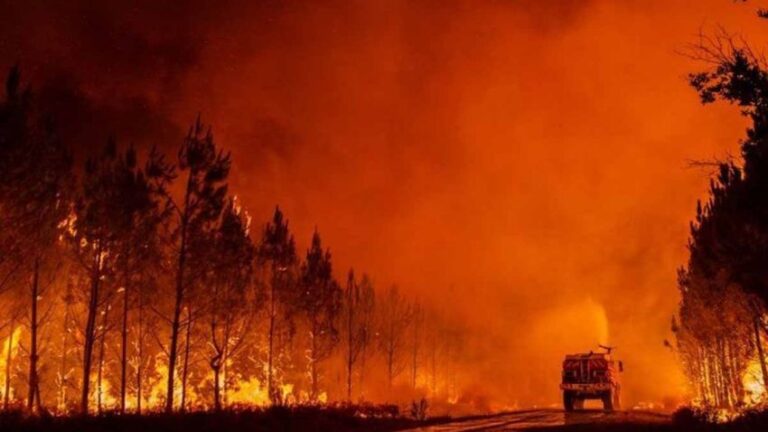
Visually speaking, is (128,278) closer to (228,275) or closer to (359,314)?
(228,275)

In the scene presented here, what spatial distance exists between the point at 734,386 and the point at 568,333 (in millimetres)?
88131

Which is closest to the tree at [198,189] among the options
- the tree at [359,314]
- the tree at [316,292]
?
the tree at [316,292]

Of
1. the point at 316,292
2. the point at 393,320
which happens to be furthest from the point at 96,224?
the point at 393,320

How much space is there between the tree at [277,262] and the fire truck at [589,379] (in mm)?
16287

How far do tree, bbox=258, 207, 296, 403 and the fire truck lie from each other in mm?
16287

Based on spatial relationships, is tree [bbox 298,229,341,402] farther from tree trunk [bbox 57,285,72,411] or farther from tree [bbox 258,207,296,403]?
tree trunk [bbox 57,285,72,411]

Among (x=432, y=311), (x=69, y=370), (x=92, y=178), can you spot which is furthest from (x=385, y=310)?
(x=92, y=178)

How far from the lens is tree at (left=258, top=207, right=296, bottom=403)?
132ft

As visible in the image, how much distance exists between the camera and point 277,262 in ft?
135

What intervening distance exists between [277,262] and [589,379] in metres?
18.6

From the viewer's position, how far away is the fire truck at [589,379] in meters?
37.8

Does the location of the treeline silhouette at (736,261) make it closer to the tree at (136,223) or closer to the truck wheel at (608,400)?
the truck wheel at (608,400)

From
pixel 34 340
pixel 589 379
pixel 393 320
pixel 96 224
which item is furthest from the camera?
pixel 393 320

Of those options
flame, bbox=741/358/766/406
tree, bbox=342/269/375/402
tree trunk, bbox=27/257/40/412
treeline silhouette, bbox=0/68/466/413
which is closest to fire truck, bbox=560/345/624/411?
flame, bbox=741/358/766/406
